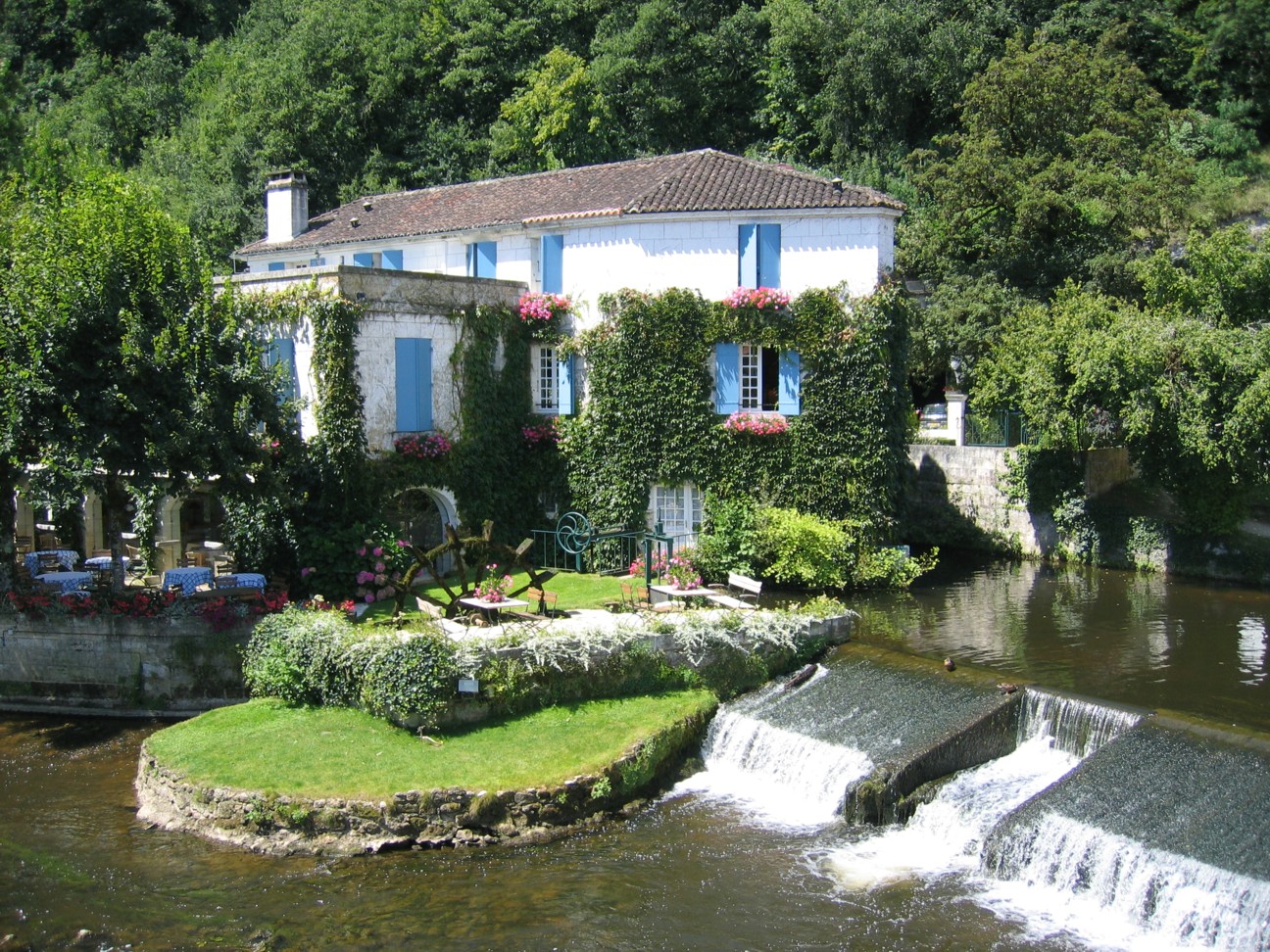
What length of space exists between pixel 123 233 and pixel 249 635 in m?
7.25

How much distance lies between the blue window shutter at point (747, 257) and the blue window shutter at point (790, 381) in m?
1.73

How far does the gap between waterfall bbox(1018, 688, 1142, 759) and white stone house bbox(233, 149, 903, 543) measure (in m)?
10.0

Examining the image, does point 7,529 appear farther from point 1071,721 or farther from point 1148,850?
point 1148,850

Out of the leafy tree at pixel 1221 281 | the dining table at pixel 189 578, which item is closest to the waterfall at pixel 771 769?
the dining table at pixel 189 578

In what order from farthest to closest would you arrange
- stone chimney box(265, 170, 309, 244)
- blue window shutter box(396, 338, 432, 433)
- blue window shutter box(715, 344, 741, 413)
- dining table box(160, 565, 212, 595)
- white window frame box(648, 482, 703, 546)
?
1. stone chimney box(265, 170, 309, 244)
2. white window frame box(648, 482, 703, 546)
3. blue window shutter box(715, 344, 741, 413)
4. blue window shutter box(396, 338, 432, 433)
5. dining table box(160, 565, 212, 595)

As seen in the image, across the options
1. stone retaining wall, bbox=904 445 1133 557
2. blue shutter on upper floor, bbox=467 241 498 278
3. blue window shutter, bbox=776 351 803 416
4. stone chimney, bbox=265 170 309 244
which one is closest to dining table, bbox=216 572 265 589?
blue shutter on upper floor, bbox=467 241 498 278

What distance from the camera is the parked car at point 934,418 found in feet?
114

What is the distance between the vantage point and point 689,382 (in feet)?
81.9

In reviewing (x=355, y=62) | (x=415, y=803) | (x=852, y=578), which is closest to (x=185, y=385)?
(x=415, y=803)

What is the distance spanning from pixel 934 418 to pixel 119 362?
24.3 metres

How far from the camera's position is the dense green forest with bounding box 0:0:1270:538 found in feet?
85.7

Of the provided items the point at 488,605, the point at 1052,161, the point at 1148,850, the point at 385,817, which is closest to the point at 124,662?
the point at 488,605

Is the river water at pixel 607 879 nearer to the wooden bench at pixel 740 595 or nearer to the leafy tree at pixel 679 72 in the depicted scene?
the wooden bench at pixel 740 595

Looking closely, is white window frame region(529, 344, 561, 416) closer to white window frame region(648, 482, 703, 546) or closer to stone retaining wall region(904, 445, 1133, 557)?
white window frame region(648, 482, 703, 546)
